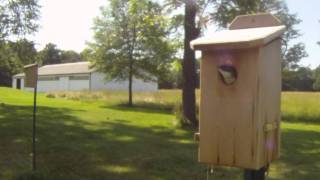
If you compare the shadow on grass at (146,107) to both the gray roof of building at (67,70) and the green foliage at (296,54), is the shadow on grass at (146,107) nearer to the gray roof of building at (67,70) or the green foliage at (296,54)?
the green foliage at (296,54)

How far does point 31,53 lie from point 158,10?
1040cm

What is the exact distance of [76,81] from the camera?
67.4m

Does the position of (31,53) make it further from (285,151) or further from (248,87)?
(248,87)

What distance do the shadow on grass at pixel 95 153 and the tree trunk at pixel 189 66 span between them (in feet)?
8.27

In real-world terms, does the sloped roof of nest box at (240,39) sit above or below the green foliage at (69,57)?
below

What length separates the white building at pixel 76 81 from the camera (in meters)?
62.0

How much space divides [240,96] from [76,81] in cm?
6474

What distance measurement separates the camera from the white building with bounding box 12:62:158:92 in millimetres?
62000

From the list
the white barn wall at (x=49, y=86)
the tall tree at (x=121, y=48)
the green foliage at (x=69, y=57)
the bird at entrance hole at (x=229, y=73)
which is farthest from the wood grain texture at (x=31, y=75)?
the green foliage at (x=69, y=57)

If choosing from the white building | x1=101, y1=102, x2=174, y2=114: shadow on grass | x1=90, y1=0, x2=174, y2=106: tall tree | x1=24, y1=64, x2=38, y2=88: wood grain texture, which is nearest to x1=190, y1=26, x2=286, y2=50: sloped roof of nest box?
x1=24, y1=64, x2=38, y2=88: wood grain texture

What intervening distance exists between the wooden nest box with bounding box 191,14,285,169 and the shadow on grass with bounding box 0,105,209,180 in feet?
15.3

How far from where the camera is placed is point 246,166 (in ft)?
12.4

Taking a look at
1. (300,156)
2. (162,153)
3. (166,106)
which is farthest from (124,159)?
(166,106)

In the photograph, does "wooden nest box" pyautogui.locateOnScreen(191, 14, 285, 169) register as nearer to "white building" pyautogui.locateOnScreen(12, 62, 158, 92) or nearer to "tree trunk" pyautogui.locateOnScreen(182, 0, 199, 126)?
"tree trunk" pyautogui.locateOnScreen(182, 0, 199, 126)
